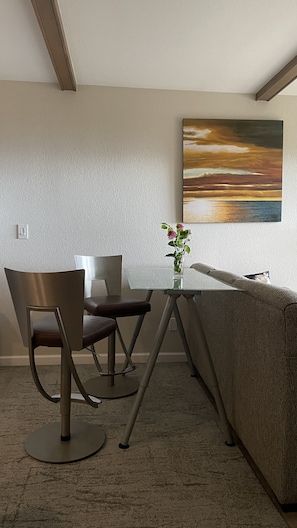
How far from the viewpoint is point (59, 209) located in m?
3.23

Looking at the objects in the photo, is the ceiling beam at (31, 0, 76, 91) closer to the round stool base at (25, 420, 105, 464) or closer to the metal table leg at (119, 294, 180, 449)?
the metal table leg at (119, 294, 180, 449)

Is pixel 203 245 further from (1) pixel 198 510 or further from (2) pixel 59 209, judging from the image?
(1) pixel 198 510

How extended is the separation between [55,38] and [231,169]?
166 cm

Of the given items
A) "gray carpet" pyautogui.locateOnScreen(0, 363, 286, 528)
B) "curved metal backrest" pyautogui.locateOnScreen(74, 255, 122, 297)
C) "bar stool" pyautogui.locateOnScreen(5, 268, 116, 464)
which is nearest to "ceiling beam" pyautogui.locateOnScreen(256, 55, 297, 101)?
"curved metal backrest" pyautogui.locateOnScreen(74, 255, 122, 297)

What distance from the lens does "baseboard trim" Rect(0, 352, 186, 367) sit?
3.25 metres

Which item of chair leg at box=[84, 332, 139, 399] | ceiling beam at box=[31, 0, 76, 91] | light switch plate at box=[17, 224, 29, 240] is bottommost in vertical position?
chair leg at box=[84, 332, 139, 399]

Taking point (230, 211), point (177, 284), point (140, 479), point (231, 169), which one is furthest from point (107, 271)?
point (140, 479)

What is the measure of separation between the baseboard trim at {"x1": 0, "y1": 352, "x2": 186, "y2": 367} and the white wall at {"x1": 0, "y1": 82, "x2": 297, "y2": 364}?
0.04m

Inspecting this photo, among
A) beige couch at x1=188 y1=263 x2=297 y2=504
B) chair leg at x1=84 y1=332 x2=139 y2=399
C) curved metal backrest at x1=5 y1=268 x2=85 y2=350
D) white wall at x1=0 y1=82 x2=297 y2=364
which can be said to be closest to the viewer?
beige couch at x1=188 y1=263 x2=297 y2=504

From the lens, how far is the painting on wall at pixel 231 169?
329cm

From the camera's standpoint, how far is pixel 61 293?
1.71m

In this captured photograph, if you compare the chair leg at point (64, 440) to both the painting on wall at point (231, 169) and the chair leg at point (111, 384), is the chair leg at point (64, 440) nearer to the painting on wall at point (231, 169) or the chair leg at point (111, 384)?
the chair leg at point (111, 384)

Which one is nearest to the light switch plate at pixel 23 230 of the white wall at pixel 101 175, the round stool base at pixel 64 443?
the white wall at pixel 101 175

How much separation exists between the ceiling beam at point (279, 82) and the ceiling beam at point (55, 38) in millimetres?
1479
